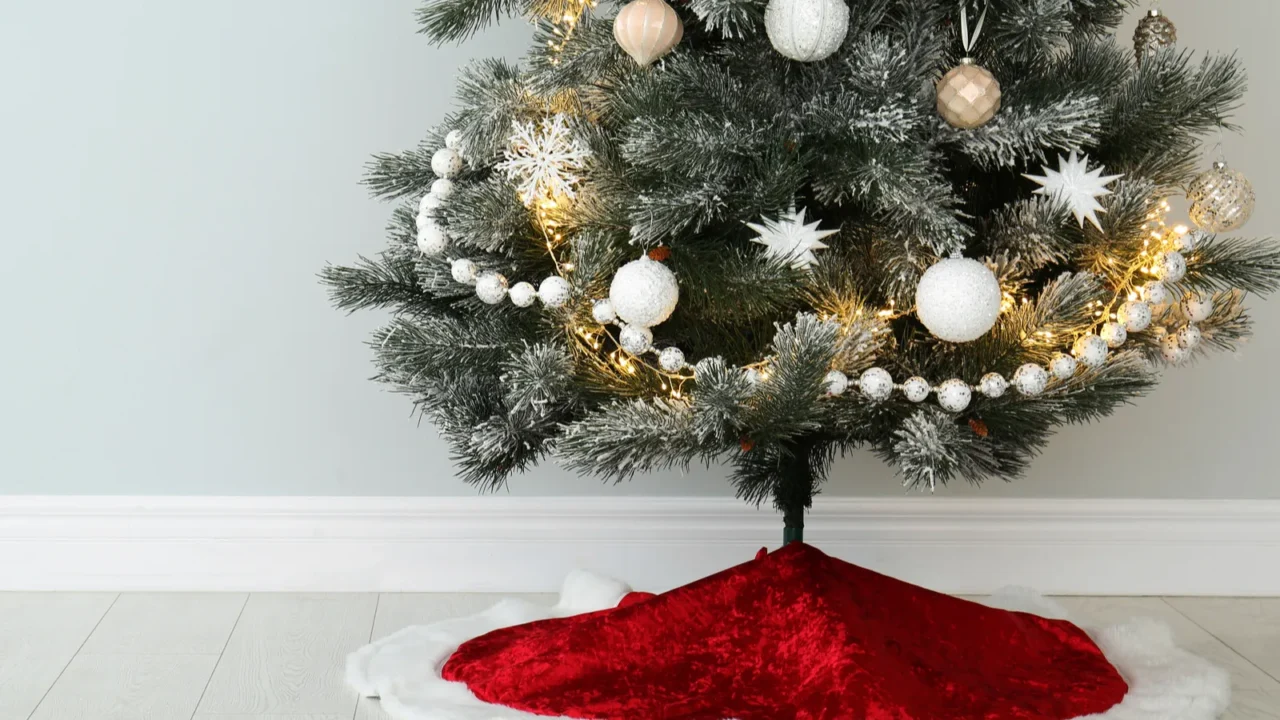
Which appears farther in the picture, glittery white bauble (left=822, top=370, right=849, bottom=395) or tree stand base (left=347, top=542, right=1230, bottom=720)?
tree stand base (left=347, top=542, right=1230, bottom=720)

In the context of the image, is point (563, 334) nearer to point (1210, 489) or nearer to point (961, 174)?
point (961, 174)

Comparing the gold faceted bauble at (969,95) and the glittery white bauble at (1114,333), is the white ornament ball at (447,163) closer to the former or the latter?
the gold faceted bauble at (969,95)

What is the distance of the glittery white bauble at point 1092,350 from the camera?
1101 mm

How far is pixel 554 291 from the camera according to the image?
44.0 inches

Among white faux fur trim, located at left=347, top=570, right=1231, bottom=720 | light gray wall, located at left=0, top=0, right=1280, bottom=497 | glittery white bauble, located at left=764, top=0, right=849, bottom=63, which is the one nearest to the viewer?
glittery white bauble, located at left=764, top=0, right=849, bottom=63

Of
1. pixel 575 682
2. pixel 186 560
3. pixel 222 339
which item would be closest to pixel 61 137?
pixel 222 339

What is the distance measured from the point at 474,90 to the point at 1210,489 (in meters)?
1.28

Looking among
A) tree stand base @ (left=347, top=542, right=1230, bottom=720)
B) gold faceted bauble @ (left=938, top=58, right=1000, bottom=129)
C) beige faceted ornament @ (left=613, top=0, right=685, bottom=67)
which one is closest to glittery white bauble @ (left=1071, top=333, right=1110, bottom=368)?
gold faceted bauble @ (left=938, top=58, right=1000, bottom=129)

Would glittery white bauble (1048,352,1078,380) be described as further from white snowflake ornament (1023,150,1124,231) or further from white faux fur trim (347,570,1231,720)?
white faux fur trim (347,570,1231,720)

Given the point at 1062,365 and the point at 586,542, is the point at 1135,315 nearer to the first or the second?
the point at 1062,365

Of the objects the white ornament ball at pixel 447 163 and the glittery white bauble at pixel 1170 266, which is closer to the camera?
the glittery white bauble at pixel 1170 266

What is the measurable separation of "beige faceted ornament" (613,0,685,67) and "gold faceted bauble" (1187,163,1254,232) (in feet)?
1.85

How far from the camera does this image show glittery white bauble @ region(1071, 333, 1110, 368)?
1.10 meters

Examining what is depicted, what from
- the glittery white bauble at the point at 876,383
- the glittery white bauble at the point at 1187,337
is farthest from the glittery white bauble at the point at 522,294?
the glittery white bauble at the point at 1187,337
